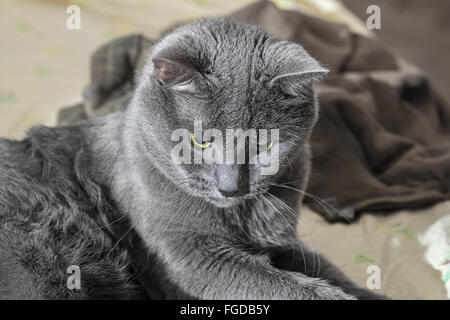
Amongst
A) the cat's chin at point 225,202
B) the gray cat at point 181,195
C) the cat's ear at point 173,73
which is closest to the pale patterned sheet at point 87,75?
the gray cat at point 181,195

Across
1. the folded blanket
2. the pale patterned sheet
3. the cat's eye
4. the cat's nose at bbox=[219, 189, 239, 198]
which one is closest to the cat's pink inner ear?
the cat's eye

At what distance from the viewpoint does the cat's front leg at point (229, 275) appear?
1.37 metres

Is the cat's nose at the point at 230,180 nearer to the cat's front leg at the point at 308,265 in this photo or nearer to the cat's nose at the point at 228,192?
the cat's nose at the point at 228,192

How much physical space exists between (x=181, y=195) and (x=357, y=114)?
1.07m

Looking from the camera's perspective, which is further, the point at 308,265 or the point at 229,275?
the point at 308,265

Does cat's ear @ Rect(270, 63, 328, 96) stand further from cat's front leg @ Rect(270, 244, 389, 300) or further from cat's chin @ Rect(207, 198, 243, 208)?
cat's front leg @ Rect(270, 244, 389, 300)

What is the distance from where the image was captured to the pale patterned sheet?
171cm

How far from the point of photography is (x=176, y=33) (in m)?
1.47

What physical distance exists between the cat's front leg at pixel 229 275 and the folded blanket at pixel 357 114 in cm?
54

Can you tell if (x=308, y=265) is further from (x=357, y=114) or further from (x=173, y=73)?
(x=357, y=114)

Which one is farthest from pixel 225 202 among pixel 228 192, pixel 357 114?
pixel 357 114

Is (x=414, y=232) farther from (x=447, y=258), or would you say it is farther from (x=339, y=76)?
(x=339, y=76)

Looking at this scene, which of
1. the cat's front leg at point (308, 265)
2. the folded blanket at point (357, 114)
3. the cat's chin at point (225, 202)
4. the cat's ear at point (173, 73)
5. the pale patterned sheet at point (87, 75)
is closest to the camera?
the cat's ear at point (173, 73)

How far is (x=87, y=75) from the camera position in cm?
→ 257
